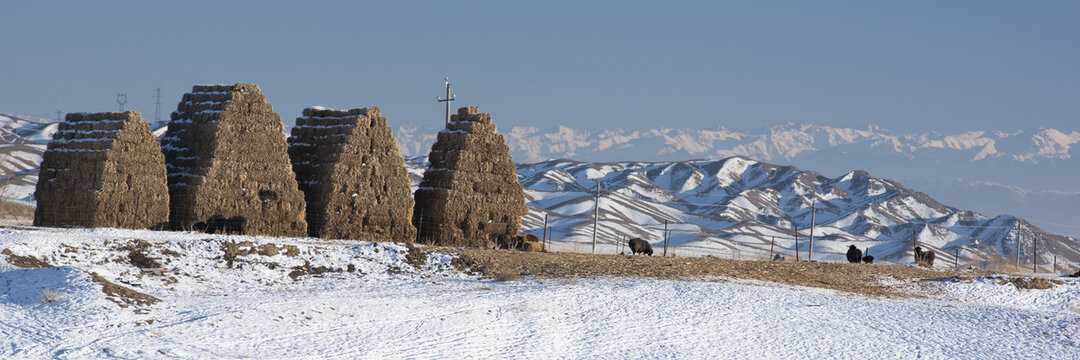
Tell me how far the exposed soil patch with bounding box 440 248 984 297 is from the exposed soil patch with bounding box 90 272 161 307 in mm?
7892

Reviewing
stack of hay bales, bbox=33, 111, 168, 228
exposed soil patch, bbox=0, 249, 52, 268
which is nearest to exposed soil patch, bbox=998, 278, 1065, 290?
stack of hay bales, bbox=33, 111, 168, 228

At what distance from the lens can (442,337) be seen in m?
17.0

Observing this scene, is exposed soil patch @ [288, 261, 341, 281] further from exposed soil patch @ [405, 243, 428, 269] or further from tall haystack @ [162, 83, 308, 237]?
tall haystack @ [162, 83, 308, 237]

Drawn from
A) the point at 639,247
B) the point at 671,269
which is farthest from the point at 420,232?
the point at 671,269

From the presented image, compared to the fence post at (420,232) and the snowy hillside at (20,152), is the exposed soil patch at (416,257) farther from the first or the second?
the snowy hillside at (20,152)

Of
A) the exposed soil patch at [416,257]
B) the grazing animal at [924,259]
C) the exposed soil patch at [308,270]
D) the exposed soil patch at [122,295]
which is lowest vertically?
the exposed soil patch at [122,295]

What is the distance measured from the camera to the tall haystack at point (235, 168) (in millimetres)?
27938

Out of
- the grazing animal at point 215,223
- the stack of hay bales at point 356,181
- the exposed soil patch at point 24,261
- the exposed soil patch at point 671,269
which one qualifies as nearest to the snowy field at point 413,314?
the exposed soil patch at point 24,261

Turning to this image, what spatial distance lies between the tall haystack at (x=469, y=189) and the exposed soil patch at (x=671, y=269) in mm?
3963

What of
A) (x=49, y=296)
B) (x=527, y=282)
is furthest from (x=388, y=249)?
(x=49, y=296)

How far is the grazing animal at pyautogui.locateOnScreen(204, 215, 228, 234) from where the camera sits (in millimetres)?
27781

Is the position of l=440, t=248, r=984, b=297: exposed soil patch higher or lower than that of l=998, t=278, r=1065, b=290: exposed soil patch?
lower

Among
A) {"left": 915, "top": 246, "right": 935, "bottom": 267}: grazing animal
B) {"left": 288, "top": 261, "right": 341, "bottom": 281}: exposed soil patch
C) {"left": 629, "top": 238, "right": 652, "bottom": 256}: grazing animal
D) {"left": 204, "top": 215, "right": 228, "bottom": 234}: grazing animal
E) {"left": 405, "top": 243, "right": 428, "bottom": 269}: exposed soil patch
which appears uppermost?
{"left": 915, "top": 246, "right": 935, "bottom": 267}: grazing animal

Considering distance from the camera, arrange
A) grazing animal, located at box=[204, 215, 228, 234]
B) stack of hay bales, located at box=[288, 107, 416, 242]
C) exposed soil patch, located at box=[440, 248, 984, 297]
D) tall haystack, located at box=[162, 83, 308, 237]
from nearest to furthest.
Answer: exposed soil patch, located at box=[440, 248, 984, 297] < grazing animal, located at box=[204, 215, 228, 234] < tall haystack, located at box=[162, 83, 308, 237] < stack of hay bales, located at box=[288, 107, 416, 242]
